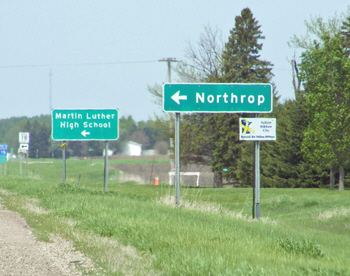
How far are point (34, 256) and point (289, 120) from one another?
3520 cm

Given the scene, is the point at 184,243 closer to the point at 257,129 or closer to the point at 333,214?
the point at 257,129

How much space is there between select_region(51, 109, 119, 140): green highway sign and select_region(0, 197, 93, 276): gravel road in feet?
45.4

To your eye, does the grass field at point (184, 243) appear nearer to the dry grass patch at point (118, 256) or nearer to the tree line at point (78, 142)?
the dry grass patch at point (118, 256)

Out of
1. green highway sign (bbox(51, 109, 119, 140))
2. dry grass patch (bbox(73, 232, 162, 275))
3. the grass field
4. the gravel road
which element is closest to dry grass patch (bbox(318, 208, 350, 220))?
the grass field

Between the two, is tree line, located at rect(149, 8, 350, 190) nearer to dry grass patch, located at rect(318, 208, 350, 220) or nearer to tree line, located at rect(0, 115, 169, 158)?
dry grass patch, located at rect(318, 208, 350, 220)

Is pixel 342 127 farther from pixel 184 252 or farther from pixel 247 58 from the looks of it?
pixel 184 252

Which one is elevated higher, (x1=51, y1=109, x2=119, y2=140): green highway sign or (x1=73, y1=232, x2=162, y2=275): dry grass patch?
(x1=51, y1=109, x2=119, y2=140): green highway sign

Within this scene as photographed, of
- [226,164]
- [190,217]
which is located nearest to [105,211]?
[190,217]

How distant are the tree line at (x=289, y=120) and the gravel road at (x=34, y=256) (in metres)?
28.5

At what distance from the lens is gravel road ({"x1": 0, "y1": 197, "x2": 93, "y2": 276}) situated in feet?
23.1

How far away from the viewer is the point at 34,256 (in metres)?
8.03

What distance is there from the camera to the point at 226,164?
159 ft

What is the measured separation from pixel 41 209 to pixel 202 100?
5.30m

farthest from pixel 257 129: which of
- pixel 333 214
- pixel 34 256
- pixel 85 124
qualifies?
pixel 85 124
